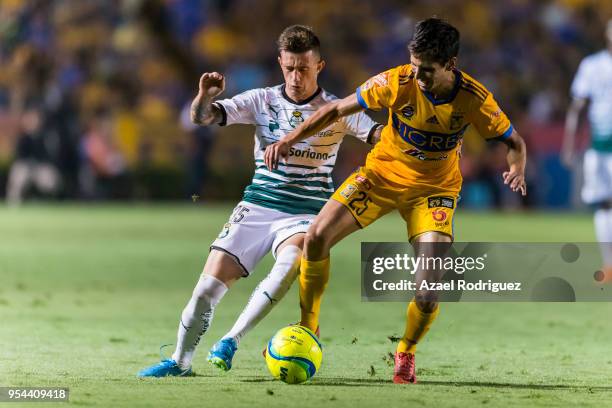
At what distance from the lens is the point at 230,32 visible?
3058 centimetres

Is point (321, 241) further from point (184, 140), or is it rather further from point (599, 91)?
point (184, 140)

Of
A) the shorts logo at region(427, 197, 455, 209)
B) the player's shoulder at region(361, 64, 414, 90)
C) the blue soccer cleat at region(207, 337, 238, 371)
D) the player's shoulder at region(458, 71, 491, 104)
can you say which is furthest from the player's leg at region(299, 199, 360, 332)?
the player's shoulder at region(458, 71, 491, 104)

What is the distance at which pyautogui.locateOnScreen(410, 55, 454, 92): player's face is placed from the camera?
22.8 feet

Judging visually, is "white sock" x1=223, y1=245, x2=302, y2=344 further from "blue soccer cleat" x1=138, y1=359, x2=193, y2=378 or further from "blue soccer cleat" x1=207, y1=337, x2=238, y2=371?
"blue soccer cleat" x1=138, y1=359, x2=193, y2=378

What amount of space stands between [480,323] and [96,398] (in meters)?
4.83

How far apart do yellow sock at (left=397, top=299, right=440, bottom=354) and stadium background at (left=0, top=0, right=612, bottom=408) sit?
3.10 meters

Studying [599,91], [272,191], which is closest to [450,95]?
[272,191]

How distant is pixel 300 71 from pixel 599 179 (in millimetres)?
6558

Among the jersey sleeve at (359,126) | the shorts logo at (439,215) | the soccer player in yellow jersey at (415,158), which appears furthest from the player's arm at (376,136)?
the shorts logo at (439,215)

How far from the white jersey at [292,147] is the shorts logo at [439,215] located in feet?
2.65

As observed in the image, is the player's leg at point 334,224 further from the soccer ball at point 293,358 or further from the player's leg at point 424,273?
the soccer ball at point 293,358

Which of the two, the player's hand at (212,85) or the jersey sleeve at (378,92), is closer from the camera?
the jersey sleeve at (378,92)

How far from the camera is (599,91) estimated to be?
13.5m

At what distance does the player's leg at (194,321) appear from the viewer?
722cm
